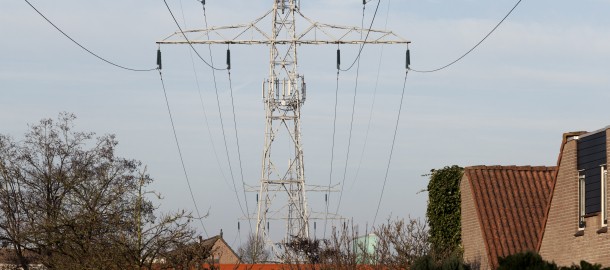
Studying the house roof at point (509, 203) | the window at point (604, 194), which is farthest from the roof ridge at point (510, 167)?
the window at point (604, 194)

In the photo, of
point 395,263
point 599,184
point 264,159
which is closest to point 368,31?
point 264,159

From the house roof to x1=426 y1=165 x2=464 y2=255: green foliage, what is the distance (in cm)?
128

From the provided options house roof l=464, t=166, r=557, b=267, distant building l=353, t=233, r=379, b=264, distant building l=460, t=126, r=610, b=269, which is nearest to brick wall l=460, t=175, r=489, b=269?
distant building l=460, t=126, r=610, b=269

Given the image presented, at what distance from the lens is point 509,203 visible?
125 ft

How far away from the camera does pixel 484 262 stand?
3672 cm

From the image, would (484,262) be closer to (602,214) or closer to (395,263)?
(395,263)

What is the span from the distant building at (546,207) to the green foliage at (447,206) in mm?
515

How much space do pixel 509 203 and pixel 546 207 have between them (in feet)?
15.3

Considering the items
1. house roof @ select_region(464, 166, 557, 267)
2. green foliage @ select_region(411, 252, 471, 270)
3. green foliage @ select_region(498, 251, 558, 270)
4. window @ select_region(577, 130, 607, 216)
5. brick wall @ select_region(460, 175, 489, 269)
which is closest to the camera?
green foliage @ select_region(498, 251, 558, 270)

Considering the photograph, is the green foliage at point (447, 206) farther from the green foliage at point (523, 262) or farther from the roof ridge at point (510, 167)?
the green foliage at point (523, 262)

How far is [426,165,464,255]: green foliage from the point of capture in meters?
39.5

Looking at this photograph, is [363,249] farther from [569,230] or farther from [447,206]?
[569,230]

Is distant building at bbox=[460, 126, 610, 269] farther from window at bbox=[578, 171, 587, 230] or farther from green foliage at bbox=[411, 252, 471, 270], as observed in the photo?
green foliage at bbox=[411, 252, 471, 270]

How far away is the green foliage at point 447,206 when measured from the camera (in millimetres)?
39469
